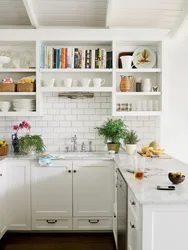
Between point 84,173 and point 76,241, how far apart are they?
0.81 m

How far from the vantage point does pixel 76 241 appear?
385cm

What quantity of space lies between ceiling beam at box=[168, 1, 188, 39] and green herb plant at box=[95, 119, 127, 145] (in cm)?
146

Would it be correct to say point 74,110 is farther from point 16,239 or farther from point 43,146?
point 16,239

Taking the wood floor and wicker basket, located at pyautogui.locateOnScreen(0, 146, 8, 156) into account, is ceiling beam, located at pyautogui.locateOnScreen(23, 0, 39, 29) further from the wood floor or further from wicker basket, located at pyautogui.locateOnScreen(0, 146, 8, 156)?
the wood floor

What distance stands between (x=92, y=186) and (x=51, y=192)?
0.52 metres

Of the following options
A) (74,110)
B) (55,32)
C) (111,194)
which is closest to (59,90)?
(74,110)

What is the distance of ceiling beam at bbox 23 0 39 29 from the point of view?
12.7 feet

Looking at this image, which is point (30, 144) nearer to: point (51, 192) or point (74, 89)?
point (51, 192)

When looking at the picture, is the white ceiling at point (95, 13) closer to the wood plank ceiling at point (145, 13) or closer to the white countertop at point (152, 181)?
the wood plank ceiling at point (145, 13)

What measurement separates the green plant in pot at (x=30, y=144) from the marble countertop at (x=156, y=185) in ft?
4.18

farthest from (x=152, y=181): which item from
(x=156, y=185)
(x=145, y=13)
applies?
(x=145, y=13)

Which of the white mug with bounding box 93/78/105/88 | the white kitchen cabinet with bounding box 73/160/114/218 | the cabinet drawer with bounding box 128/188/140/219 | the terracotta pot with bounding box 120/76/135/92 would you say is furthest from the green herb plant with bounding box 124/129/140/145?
the cabinet drawer with bounding box 128/188/140/219

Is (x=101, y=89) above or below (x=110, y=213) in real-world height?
above

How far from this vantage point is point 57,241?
152 inches
